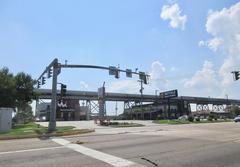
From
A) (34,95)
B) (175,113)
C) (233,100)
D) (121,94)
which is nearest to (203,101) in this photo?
(233,100)

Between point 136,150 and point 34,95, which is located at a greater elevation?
point 34,95

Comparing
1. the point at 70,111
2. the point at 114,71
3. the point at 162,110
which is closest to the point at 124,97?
the point at 162,110

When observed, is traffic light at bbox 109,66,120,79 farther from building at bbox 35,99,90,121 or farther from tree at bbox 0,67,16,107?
building at bbox 35,99,90,121

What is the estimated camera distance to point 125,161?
366 inches

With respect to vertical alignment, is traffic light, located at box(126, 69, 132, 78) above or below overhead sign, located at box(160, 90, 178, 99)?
below

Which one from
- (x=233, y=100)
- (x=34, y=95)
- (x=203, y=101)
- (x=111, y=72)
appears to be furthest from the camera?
(x=233, y=100)

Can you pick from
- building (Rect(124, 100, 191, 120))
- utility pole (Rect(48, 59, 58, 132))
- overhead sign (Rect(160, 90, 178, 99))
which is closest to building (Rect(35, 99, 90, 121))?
building (Rect(124, 100, 191, 120))

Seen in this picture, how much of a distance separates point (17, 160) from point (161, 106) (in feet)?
338

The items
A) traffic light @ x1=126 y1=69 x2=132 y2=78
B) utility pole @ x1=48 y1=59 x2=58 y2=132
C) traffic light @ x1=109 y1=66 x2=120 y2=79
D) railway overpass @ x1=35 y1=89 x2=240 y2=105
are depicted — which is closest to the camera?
utility pole @ x1=48 y1=59 x2=58 y2=132

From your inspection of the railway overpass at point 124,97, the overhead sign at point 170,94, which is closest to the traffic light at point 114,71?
the railway overpass at point 124,97

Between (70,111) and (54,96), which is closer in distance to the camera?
(54,96)

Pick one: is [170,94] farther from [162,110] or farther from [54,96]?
[54,96]

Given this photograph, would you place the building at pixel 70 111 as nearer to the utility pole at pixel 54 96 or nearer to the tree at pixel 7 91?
the tree at pixel 7 91

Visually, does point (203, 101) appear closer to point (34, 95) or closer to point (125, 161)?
point (34, 95)
